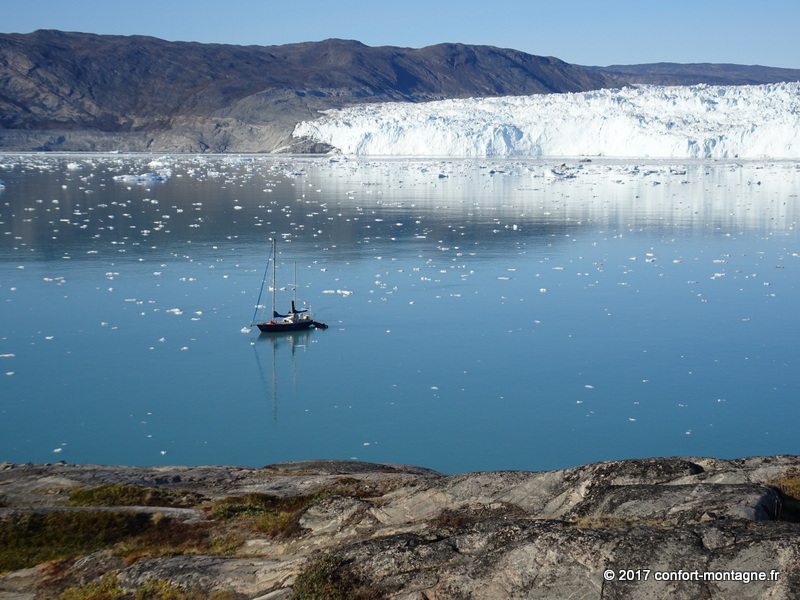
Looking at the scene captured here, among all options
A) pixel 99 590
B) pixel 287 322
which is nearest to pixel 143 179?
pixel 287 322

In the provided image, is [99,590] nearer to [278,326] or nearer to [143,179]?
[278,326]

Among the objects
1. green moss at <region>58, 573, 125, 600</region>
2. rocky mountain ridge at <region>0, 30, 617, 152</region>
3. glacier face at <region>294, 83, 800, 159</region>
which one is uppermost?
rocky mountain ridge at <region>0, 30, 617, 152</region>

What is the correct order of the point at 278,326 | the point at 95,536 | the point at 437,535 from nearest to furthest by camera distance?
the point at 437,535 → the point at 95,536 → the point at 278,326

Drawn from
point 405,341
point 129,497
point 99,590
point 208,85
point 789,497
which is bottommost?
point 405,341

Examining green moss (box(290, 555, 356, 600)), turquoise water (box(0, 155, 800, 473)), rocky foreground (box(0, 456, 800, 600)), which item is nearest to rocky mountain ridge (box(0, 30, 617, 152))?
turquoise water (box(0, 155, 800, 473))

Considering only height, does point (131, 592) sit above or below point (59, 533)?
above

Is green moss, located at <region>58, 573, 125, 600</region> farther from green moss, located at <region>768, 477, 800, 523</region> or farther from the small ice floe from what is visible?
the small ice floe

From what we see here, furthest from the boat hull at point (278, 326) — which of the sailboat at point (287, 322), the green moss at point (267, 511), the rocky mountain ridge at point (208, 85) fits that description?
the rocky mountain ridge at point (208, 85)
